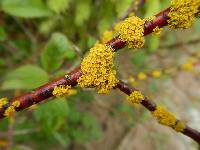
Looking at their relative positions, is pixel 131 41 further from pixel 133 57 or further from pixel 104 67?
pixel 133 57

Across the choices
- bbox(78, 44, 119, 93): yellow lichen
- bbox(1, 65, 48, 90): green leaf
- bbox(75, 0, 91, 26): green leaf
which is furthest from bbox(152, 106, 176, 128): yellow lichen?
bbox(75, 0, 91, 26): green leaf

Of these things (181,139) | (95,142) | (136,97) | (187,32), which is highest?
(187,32)

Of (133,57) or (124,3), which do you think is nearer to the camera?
(124,3)

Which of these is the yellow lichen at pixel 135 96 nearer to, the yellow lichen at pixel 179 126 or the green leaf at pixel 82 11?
the yellow lichen at pixel 179 126

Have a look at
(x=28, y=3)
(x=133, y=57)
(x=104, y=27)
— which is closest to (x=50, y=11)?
(x=28, y=3)

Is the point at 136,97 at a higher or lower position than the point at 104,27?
lower

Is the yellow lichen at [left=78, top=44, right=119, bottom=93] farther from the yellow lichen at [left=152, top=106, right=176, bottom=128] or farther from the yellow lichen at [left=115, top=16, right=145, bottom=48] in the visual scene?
the yellow lichen at [left=152, top=106, right=176, bottom=128]

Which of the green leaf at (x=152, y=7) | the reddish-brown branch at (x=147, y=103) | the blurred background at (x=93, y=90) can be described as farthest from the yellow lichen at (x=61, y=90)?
the green leaf at (x=152, y=7)
